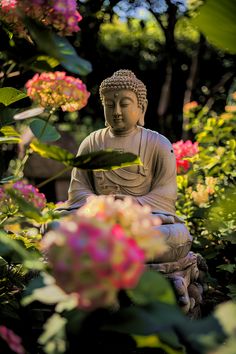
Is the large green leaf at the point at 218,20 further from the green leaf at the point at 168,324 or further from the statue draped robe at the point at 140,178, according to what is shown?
the statue draped robe at the point at 140,178

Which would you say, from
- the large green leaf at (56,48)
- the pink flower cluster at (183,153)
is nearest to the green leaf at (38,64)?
the large green leaf at (56,48)

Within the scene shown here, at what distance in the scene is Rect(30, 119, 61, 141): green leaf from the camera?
6.73 feet

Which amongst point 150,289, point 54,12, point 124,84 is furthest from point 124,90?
point 150,289

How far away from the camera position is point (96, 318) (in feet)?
3.98

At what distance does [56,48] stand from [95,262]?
21.6 inches

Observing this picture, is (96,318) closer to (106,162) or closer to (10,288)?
(106,162)

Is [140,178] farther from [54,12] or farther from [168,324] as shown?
[168,324]

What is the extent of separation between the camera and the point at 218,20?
40.1 inches

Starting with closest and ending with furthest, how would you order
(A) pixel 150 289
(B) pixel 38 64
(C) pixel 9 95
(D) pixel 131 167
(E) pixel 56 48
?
(A) pixel 150 289, (E) pixel 56 48, (B) pixel 38 64, (C) pixel 9 95, (D) pixel 131 167

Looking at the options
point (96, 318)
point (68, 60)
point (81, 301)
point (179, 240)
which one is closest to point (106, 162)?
point (68, 60)

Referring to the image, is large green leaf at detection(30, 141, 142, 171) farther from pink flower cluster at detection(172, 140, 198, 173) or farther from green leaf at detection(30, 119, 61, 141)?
pink flower cluster at detection(172, 140, 198, 173)

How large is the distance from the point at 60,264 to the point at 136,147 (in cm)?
235

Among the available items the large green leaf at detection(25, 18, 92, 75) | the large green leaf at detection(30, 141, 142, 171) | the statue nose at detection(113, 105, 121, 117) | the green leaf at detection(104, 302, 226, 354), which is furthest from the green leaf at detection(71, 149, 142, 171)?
the statue nose at detection(113, 105, 121, 117)

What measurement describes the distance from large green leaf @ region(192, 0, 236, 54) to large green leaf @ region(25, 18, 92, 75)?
378mm
